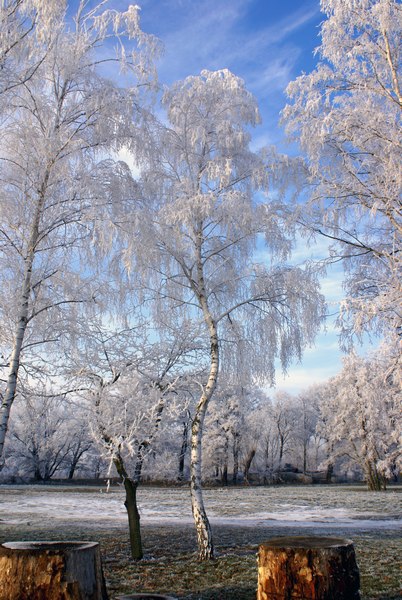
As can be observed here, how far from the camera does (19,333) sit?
9859 millimetres

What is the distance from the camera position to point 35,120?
37.2ft

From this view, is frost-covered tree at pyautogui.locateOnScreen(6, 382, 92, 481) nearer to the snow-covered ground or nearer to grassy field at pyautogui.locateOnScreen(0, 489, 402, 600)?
the snow-covered ground

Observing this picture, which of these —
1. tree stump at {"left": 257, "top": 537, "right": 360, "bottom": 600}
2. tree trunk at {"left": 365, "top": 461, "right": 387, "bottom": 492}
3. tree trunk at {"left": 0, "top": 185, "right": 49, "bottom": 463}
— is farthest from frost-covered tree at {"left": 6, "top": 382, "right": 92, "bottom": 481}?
tree stump at {"left": 257, "top": 537, "right": 360, "bottom": 600}

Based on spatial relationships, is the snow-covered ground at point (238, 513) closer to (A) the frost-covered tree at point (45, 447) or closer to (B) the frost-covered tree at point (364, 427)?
(A) the frost-covered tree at point (45, 447)

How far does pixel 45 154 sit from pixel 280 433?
217ft

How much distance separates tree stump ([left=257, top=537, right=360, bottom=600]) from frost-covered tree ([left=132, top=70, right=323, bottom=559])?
25.1ft

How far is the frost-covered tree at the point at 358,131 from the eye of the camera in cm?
1023

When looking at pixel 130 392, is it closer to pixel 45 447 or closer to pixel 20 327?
pixel 20 327

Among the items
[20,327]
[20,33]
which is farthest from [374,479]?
[20,33]

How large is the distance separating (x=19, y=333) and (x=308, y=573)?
24.4 ft

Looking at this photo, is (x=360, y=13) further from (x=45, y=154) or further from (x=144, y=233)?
(x=45, y=154)

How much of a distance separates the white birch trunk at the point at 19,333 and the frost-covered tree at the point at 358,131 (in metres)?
5.98

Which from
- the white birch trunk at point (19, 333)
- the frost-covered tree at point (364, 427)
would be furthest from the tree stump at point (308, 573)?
the frost-covered tree at point (364, 427)

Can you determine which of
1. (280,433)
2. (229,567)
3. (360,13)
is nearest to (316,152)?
(360,13)
